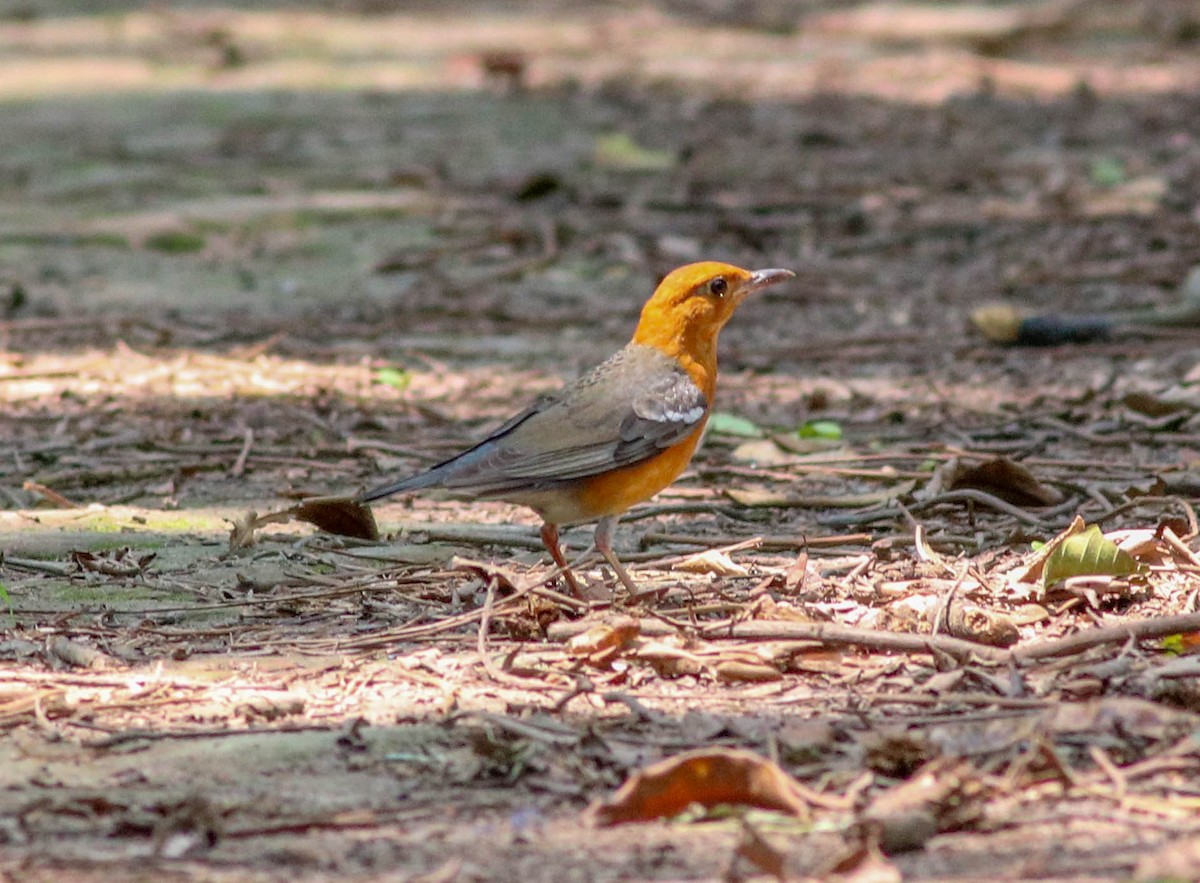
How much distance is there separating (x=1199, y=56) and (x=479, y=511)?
12.6 metres

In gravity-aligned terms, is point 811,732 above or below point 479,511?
above

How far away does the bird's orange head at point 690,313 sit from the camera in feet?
17.9

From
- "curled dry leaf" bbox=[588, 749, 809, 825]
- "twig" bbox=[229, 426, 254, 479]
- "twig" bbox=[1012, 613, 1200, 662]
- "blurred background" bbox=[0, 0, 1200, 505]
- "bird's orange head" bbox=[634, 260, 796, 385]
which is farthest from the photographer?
"blurred background" bbox=[0, 0, 1200, 505]

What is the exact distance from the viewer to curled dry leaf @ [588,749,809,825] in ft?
10.7

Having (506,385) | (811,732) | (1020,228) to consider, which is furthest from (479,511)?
(1020,228)

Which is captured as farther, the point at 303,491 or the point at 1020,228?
the point at 1020,228

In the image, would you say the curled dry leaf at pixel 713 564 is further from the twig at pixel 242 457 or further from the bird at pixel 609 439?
the twig at pixel 242 457

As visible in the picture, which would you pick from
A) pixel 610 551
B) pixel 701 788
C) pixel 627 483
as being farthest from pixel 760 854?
pixel 627 483

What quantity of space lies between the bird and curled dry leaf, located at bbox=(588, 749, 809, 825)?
1307 mm

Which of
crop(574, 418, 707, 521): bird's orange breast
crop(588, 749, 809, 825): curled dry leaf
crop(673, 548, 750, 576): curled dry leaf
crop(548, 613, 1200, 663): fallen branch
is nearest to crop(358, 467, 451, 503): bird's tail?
crop(574, 418, 707, 521): bird's orange breast

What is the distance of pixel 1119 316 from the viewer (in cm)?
837

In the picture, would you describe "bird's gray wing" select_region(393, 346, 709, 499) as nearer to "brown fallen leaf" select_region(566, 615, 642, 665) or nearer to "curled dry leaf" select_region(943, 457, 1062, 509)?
"brown fallen leaf" select_region(566, 615, 642, 665)

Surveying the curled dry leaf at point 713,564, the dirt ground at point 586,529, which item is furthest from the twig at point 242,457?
the curled dry leaf at point 713,564

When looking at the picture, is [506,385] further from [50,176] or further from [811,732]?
[50,176]
